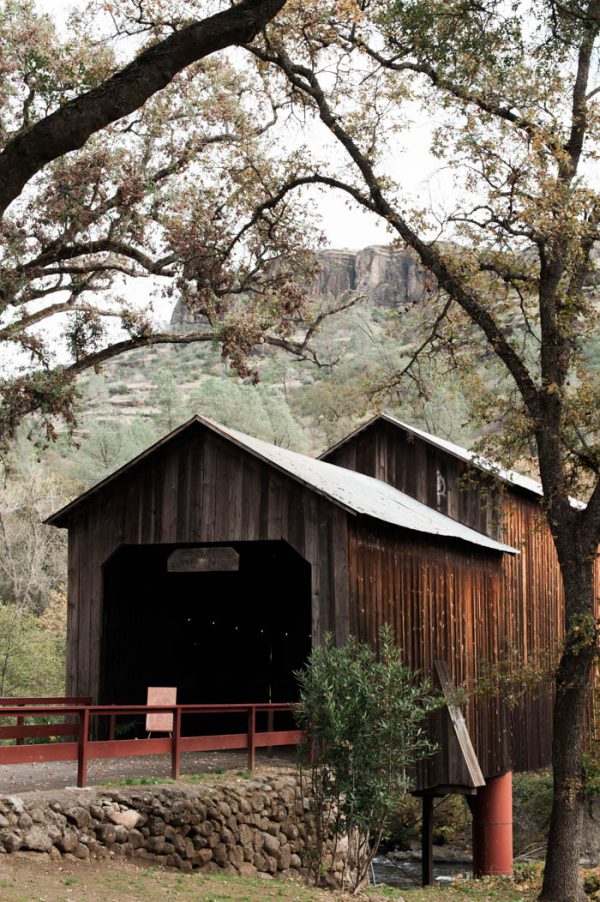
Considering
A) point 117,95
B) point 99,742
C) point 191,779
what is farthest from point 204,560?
point 117,95

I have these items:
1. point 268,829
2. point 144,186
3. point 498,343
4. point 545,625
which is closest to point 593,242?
point 498,343

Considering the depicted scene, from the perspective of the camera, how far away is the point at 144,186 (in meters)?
17.5

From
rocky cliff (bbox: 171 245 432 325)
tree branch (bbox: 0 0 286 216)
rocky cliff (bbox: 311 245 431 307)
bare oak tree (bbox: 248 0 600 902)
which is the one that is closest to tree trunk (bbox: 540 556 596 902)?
bare oak tree (bbox: 248 0 600 902)

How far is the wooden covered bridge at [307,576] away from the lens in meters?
15.0

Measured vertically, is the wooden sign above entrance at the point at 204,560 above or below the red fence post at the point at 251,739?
above

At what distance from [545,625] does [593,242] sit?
10029 millimetres

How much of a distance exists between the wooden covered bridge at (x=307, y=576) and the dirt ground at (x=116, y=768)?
195 centimetres

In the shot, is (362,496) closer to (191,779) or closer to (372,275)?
(191,779)

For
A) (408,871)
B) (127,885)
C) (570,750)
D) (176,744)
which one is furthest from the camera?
(408,871)

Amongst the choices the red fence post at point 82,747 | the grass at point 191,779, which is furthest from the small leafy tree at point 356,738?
the red fence post at point 82,747

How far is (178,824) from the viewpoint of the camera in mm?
10844

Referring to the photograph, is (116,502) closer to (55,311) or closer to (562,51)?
(55,311)

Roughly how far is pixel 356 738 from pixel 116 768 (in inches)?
138

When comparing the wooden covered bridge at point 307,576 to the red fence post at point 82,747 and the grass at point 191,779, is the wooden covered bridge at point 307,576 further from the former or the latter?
the red fence post at point 82,747
